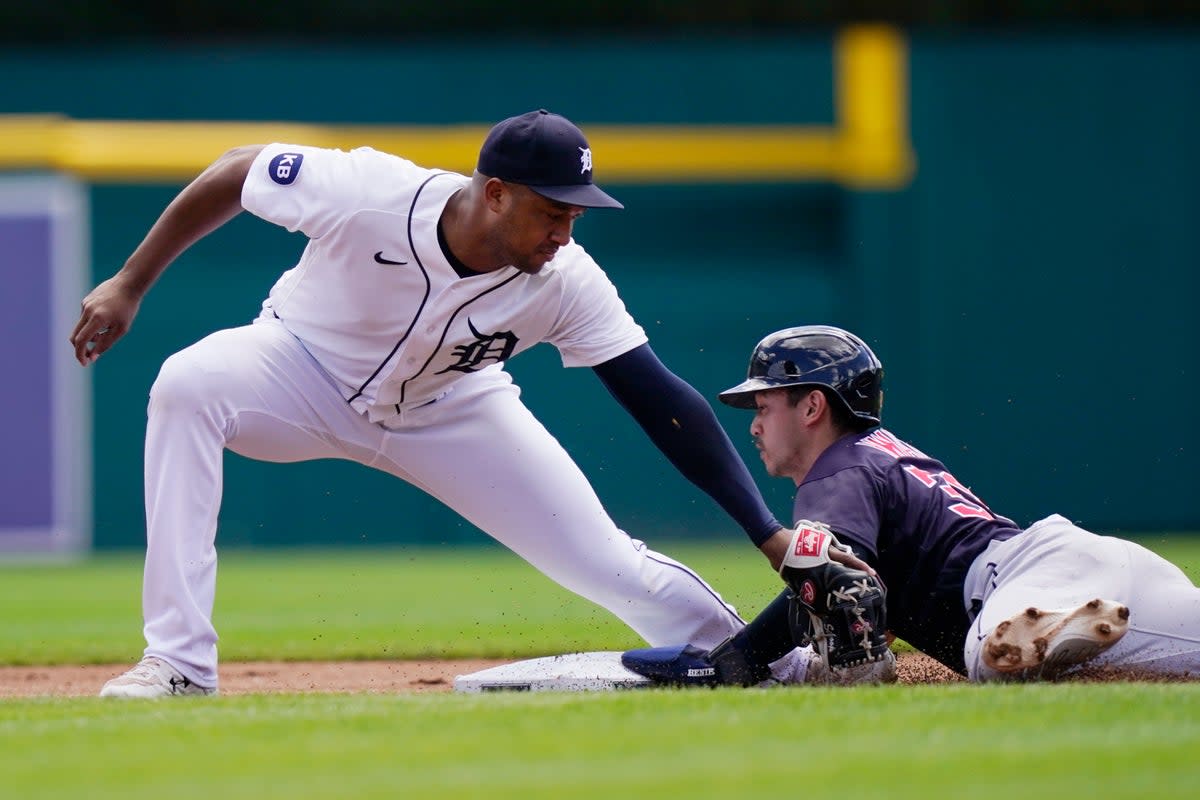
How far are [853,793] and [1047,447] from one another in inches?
339

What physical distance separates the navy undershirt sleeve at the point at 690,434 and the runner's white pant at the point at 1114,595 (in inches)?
21.4

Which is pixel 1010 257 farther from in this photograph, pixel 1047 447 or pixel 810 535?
pixel 810 535

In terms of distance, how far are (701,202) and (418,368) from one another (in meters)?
7.62

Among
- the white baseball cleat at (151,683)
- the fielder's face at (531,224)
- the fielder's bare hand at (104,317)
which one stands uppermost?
the fielder's face at (531,224)

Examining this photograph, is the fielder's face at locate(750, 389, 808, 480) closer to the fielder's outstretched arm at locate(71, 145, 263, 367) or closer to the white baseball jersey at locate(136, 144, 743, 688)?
the white baseball jersey at locate(136, 144, 743, 688)

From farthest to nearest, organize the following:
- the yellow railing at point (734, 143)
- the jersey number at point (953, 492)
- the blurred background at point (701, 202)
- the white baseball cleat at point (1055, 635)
Answer: the yellow railing at point (734, 143) → the blurred background at point (701, 202) → the jersey number at point (953, 492) → the white baseball cleat at point (1055, 635)

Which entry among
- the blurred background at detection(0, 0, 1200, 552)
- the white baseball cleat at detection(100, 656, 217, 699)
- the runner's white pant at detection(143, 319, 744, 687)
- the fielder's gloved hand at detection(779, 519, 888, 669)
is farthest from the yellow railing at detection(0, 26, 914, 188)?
the fielder's gloved hand at detection(779, 519, 888, 669)

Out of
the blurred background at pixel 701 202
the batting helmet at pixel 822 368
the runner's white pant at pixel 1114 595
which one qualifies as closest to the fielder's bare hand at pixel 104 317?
the batting helmet at pixel 822 368

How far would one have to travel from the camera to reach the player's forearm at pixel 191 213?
13.7ft

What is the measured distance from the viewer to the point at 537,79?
11969 millimetres

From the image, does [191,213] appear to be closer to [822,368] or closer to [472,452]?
[472,452]

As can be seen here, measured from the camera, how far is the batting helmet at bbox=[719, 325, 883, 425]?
421cm

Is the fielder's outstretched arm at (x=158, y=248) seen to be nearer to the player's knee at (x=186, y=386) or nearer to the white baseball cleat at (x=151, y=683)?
the player's knee at (x=186, y=386)

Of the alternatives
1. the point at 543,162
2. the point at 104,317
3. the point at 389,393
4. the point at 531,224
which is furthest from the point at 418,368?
the point at 104,317
